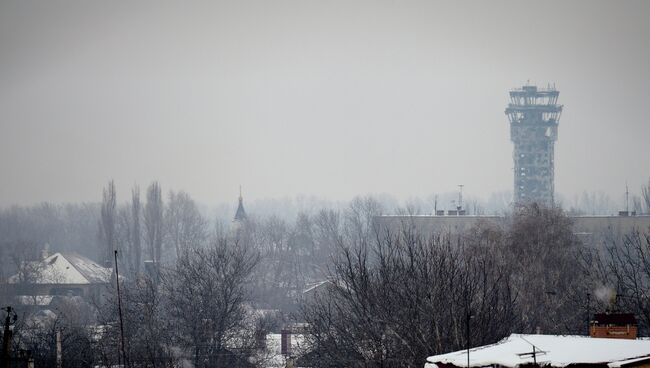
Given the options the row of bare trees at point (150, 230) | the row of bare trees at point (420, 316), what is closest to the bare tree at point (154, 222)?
the row of bare trees at point (150, 230)

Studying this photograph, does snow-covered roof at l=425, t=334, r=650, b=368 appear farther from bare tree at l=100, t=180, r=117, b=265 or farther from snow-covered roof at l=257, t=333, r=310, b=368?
bare tree at l=100, t=180, r=117, b=265

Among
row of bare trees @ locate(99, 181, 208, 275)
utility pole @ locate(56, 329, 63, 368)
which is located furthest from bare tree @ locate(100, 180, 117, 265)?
utility pole @ locate(56, 329, 63, 368)

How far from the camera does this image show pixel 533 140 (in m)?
187

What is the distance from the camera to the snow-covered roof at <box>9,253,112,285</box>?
116375 mm

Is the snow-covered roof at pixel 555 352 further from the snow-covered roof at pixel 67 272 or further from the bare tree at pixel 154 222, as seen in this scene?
the bare tree at pixel 154 222

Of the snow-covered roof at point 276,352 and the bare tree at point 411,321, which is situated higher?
the bare tree at point 411,321

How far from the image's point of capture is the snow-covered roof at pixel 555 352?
27688 mm

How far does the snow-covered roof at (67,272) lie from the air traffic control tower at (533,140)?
66545 millimetres

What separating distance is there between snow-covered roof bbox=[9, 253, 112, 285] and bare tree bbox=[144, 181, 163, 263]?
716 cm

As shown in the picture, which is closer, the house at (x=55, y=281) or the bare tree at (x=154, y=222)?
the house at (x=55, y=281)

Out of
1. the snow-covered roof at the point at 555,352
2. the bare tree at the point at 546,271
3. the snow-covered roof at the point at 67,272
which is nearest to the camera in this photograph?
the snow-covered roof at the point at 555,352

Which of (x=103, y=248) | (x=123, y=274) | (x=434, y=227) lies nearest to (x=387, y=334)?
(x=434, y=227)

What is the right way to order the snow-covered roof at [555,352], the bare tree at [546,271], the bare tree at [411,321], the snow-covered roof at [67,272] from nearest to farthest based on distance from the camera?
the snow-covered roof at [555,352] < the bare tree at [411,321] < the bare tree at [546,271] < the snow-covered roof at [67,272]

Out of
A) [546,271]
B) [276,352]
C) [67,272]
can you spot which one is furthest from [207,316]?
[67,272]
